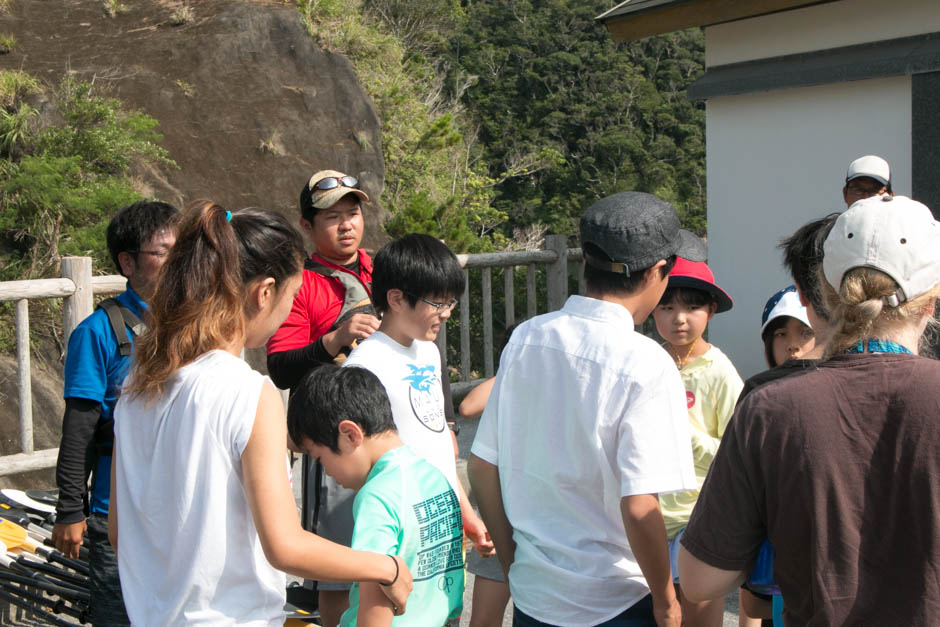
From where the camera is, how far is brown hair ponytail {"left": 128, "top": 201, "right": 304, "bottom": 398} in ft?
5.78

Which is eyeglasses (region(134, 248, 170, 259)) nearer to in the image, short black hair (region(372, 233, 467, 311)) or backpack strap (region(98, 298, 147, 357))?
backpack strap (region(98, 298, 147, 357))

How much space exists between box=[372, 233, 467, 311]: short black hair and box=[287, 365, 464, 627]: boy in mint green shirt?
565mm

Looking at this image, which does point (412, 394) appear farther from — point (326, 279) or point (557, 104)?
point (557, 104)

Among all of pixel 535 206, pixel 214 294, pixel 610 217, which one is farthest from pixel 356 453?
pixel 535 206

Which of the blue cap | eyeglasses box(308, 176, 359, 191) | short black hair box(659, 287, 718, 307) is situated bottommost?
the blue cap

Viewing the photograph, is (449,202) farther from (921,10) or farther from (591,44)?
(591,44)

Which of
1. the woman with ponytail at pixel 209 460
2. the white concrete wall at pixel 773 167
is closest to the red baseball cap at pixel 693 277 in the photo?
A: the woman with ponytail at pixel 209 460

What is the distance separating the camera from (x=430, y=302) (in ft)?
9.06

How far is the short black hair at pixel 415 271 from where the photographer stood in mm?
2748

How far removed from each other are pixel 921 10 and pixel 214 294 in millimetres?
5768

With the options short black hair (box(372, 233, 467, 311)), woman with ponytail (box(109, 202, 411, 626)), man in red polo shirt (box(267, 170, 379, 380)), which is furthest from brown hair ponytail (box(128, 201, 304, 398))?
man in red polo shirt (box(267, 170, 379, 380))

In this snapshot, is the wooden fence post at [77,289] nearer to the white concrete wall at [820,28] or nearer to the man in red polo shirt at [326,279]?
the man in red polo shirt at [326,279]

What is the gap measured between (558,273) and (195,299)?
18.7 ft

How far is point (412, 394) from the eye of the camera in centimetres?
271
